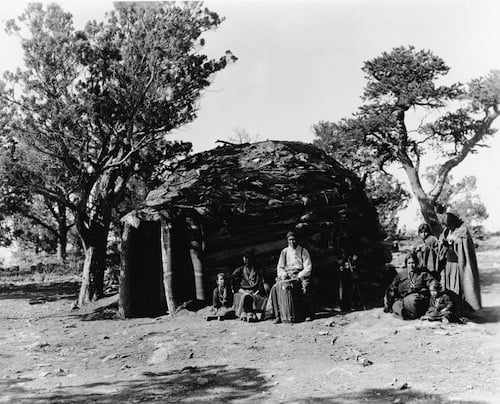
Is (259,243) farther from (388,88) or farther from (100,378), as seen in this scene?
(388,88)

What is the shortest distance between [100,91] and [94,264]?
16.3 feet

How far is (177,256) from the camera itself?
1106 cm

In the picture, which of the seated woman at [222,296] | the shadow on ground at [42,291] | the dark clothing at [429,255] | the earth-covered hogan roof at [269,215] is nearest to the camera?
the dark clothing at [429,255]

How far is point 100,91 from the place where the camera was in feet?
43.0

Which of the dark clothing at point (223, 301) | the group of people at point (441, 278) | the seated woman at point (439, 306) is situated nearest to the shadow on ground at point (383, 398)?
the seated woman at point (439, 306)

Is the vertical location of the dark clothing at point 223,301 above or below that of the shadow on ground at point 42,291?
below

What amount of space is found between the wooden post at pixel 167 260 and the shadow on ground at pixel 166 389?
452 centimetres

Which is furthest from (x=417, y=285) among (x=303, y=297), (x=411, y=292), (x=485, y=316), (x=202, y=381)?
(x=202, y=381)

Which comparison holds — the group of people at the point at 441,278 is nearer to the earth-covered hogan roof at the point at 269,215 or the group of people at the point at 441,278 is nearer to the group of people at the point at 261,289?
the group of people at the point at 261,289

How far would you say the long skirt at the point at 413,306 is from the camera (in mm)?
7762

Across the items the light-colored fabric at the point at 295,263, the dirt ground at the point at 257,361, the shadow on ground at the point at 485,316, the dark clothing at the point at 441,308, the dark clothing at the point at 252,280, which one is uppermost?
the light-colored fabric at the point at 295,263

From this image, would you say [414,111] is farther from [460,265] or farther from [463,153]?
[460,265]

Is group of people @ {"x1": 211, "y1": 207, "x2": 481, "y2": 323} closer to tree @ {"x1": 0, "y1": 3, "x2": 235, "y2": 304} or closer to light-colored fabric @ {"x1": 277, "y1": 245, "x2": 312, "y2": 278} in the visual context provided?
light-colored fabric @ {"x1": 277, "y1": 245, "x2": 312, "y2": 278}

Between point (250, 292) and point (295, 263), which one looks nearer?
point (295, 263)
